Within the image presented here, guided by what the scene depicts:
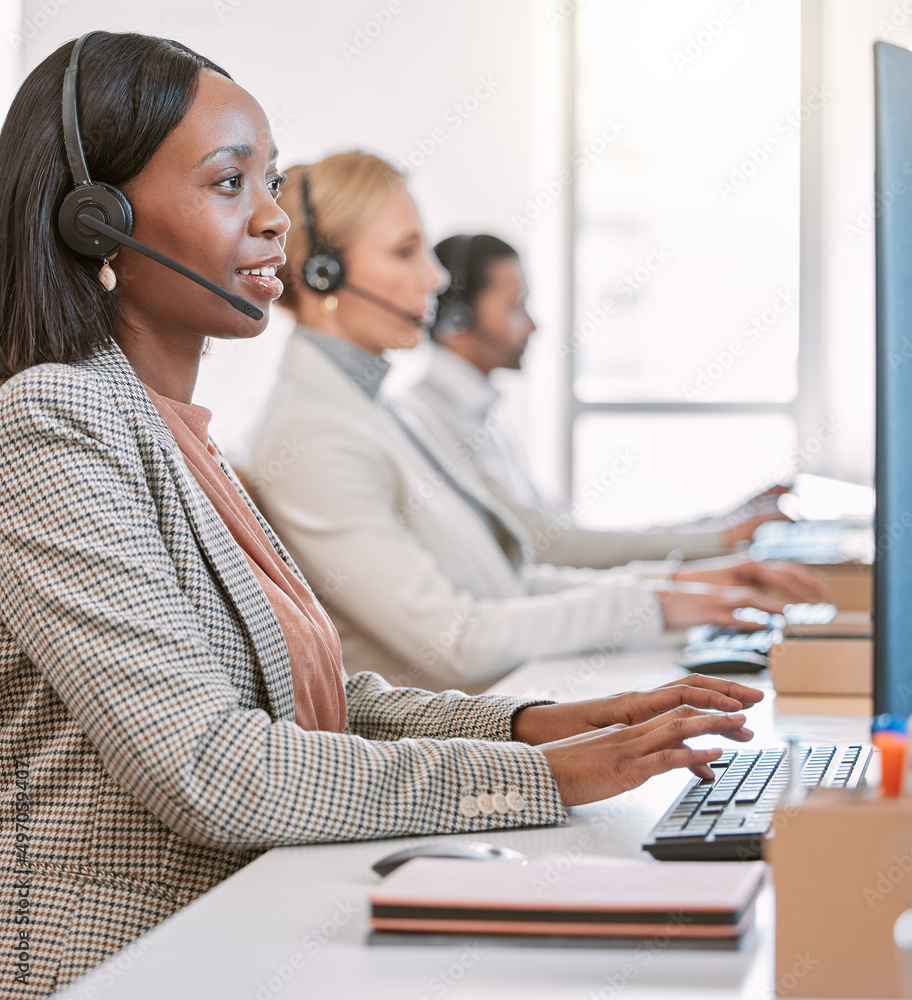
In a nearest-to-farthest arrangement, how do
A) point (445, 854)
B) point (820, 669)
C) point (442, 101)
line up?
1. point (445, 854)
2. point (820, 669)
3. point (442, 101)

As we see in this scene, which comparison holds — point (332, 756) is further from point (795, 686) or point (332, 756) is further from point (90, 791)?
point (795, 686)

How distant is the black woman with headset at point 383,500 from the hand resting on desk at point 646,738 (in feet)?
2.18

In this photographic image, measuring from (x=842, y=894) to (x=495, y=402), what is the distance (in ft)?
8.07

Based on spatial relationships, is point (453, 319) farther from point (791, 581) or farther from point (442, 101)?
point (442, 101)

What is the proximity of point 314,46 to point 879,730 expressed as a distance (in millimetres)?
3534

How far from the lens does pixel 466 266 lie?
2963 millimetres

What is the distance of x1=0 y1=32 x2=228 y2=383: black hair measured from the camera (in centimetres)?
95

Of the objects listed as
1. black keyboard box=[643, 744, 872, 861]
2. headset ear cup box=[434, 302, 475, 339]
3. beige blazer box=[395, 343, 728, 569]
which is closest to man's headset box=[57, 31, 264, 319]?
black keyboard box=[643, 744, 872, 861]

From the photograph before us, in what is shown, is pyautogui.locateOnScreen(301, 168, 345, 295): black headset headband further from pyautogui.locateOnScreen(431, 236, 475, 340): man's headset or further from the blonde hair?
pyautogui.locateOnScreen(431, 236, 475, 340): man's headset

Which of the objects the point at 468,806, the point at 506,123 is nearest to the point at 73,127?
the point at 468,806

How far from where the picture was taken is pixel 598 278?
4.49 m

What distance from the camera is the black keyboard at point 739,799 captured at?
73 cm

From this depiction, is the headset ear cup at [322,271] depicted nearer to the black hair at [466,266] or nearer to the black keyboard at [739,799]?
the black hair at [466,266]

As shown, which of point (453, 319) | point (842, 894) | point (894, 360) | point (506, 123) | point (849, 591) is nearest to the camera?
point (842, 894)
